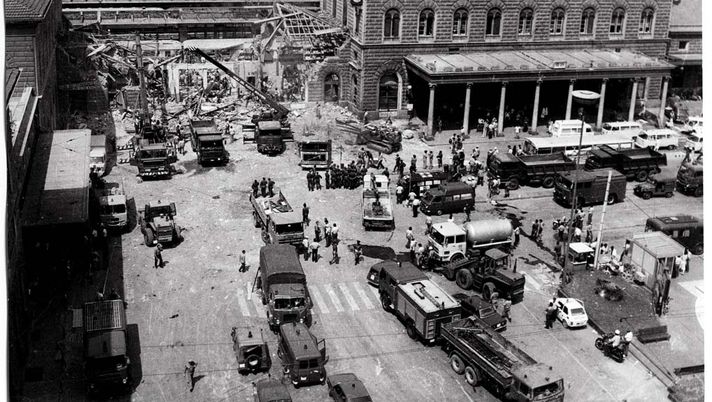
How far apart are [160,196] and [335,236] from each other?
16.1m

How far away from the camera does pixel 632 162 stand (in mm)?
61406

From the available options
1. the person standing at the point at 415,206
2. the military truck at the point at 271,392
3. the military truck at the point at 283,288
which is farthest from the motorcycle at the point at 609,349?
the person standing at the point at 415,206

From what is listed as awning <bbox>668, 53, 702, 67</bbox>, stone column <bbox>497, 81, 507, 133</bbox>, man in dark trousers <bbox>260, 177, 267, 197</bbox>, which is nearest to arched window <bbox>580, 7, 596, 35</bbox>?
awning <bbox>668, 53, 702, 67</bbox>

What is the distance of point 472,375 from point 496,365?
58.2 inches

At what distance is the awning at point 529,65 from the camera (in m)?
70.9

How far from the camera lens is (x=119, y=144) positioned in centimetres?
6769

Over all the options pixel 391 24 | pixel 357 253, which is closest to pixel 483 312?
pixel 357 253

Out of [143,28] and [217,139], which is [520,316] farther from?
[143,28]

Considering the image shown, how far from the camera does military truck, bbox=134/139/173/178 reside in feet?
193

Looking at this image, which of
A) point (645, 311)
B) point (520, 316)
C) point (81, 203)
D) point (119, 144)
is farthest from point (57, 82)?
point (645, 311)

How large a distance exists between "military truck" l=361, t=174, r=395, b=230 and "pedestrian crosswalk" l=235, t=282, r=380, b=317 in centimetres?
780

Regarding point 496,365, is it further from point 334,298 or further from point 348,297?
point 334,298

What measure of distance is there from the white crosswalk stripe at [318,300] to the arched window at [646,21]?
2157 inches

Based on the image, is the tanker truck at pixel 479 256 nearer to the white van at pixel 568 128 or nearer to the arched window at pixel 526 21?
the white van at pixel 568 128
